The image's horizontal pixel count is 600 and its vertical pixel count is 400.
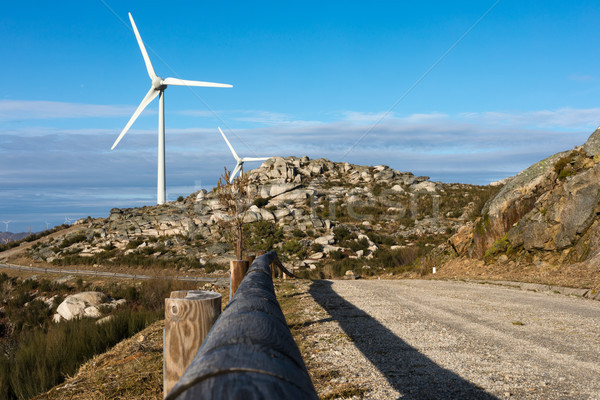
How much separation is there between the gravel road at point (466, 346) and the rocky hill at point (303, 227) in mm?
14947

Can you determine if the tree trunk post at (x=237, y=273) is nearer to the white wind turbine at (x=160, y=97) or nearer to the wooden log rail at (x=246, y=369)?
the wooden log rail at (x=246, y=369)

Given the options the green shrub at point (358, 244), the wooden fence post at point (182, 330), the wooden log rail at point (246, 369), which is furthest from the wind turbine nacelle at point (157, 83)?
the wooden log rail at point (246, 369)

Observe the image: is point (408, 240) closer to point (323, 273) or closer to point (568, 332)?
point (323, 273)

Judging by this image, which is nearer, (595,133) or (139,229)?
(595,133)

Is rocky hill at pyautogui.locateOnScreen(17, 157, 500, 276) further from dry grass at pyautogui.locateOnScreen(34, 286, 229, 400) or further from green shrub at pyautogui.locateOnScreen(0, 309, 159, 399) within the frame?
dry grass at pyautogui.locateOnScreen(34, 286, 229, 400)

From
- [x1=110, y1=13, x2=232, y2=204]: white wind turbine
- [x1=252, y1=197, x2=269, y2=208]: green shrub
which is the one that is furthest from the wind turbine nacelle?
[x1=252, y1=197, x2=269, y2=208]: green shrub

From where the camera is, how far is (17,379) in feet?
23.6

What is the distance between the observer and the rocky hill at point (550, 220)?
15.8m

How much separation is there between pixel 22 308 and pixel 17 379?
61.6 ft

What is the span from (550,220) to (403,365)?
14.0 m

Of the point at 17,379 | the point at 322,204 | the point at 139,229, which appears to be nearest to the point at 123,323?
the point at 17,379

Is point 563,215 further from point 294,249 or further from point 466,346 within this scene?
point 294,249

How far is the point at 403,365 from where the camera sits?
19.7 feet

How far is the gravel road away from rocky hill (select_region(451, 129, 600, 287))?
4.40 m
